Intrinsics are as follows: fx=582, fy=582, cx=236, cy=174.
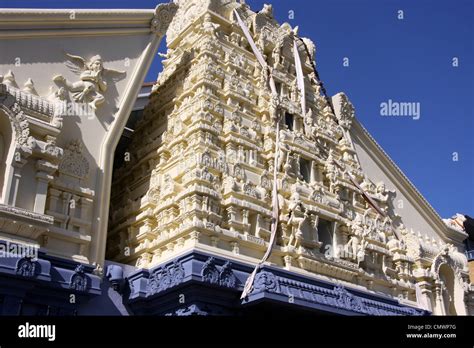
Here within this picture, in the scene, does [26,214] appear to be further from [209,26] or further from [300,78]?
[300,78]

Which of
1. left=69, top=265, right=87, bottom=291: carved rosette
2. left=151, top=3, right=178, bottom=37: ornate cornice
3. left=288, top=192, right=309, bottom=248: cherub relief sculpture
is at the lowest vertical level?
left=69, top=265, right=87, bottom=291: carved rosette

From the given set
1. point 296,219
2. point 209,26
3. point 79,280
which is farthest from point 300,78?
point 79,280

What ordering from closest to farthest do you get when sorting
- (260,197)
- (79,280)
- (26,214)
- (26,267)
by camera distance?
(26,267) < (26,214) < (79,280) < (260,197)

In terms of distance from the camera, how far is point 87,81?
18.4 m

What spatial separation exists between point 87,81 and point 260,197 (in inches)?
262

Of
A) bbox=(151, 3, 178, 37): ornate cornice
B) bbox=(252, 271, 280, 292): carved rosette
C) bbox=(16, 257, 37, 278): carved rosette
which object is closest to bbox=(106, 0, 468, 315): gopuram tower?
bbox=(252, 271, 280, 292): carved rosette

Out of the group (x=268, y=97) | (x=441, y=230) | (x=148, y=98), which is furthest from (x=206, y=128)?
(x=441, y=230)

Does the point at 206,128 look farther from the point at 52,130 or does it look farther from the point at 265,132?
the point at 52,130

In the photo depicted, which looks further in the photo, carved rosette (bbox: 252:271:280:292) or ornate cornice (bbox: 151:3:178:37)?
ornate cornice (bbox: 151:3:178:37)

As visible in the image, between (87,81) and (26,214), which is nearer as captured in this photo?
(26,214)

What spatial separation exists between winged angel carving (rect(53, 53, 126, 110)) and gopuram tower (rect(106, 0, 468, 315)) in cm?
303

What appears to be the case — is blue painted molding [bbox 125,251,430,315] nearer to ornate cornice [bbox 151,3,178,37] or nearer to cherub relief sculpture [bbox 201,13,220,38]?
ornate cornice [bbox 151,3,178,37]

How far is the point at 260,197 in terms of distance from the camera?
1898 centimetres

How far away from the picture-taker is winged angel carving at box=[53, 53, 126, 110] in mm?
18141
